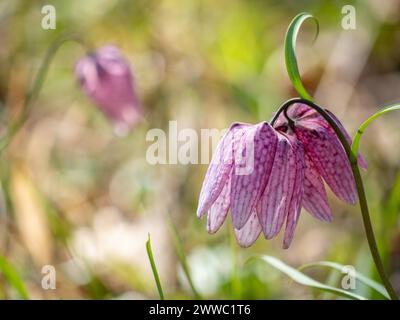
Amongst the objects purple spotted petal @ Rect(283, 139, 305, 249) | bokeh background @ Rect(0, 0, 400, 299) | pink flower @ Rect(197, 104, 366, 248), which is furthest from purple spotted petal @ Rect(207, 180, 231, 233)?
bokeh background @ Rect(0, 0, 400, 299)

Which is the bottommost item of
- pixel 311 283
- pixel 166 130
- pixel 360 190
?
pixel 311 283

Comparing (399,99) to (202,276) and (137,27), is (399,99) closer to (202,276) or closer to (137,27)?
(137,27)

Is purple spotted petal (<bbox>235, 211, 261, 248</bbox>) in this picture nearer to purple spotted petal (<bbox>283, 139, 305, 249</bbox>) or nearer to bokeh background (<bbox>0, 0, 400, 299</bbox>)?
purple spotted petal (<bbox>283, 139, 305, 249</bbox>)

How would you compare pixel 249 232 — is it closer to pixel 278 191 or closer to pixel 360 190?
pixel 278 191

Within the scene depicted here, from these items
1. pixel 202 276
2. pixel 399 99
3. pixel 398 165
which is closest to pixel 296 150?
pixel 202 276

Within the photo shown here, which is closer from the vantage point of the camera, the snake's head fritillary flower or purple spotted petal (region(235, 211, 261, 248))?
purple spotted petal (region(235, 211, 261, 248))

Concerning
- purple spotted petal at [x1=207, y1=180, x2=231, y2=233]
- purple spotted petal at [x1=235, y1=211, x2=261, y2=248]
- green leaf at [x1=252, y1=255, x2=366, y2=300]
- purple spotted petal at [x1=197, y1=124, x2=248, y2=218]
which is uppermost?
purple spotted petal at [x1=197, y1=124, x2=248, y2=218]

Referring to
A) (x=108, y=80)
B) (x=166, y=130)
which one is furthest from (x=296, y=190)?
(x=166, y=130)
